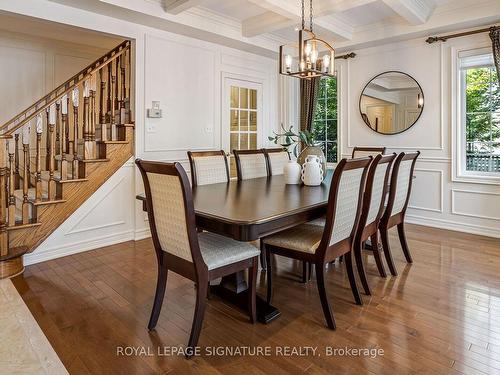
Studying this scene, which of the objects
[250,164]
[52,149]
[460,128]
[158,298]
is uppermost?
[460,128]

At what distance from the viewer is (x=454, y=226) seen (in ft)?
14.7

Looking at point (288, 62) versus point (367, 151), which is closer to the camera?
point (288, 62)

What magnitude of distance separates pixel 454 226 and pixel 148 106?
13.3ft

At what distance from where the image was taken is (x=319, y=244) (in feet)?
7.09

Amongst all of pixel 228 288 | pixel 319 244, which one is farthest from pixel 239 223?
pixel 228 288

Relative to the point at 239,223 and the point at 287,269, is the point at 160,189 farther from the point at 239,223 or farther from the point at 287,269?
the point at 287,269

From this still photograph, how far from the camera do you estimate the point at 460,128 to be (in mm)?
4430

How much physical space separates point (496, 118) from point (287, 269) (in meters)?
3.26

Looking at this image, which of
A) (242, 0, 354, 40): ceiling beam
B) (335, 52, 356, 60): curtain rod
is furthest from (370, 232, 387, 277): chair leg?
(335, 52, 356, 60): curtain rod

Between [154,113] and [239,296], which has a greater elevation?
[154,113]

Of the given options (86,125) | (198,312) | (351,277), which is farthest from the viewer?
(86,125)

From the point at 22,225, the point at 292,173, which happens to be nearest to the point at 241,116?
the point at 292,173

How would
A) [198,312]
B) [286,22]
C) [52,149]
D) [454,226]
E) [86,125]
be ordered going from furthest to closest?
[454,226] < [286,22] < [86,125] < [52,149] < [198,312]

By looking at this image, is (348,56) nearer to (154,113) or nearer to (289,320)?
(154,113)
